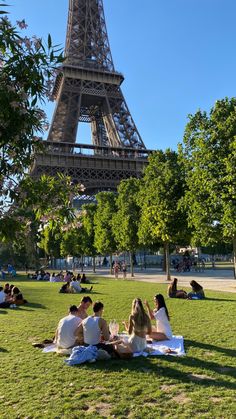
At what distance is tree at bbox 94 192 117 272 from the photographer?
45.7 m

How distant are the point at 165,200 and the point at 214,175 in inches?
304

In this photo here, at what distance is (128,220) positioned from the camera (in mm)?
39188

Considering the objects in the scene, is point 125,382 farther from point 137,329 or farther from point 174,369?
point 137,329

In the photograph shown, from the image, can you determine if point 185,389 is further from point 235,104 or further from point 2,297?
point 235,104

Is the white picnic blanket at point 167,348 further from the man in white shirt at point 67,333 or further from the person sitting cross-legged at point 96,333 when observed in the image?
the man in white shirt at point 67,333

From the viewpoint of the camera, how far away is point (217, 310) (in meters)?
15.4

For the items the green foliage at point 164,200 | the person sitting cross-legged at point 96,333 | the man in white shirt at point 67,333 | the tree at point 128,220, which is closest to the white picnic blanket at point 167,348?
the person sitting cross-legged at point 96,333

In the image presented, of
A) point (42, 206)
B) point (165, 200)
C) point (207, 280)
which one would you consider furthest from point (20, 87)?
point (207, 280)

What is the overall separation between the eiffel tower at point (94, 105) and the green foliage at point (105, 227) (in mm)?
19405

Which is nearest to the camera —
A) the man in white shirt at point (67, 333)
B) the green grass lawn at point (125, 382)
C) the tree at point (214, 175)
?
the green grass lawn at point (125, 382)

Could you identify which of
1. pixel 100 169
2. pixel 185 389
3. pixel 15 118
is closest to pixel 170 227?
pixel 185 389

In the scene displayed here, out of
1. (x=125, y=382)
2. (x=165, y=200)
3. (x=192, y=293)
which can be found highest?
(x=165, y=200)

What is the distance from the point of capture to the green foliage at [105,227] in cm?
4569

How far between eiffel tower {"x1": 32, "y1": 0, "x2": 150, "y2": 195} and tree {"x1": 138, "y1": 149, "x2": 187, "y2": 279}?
120ft
